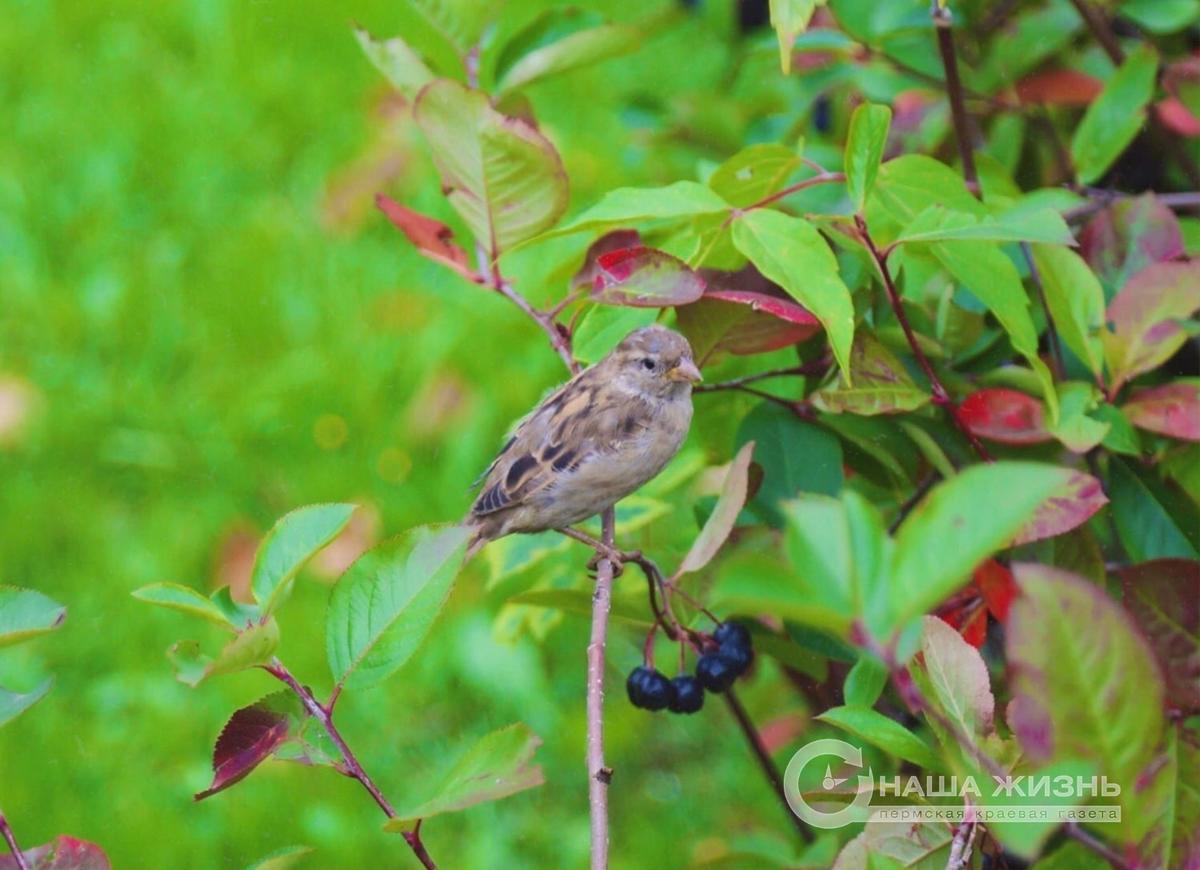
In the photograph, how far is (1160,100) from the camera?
2258mm

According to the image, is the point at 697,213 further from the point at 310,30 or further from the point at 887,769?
the point at 310,30

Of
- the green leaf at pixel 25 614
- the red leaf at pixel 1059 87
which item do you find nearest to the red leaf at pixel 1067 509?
the green leaf at pixel 25 614

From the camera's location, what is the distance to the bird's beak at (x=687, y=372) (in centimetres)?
188

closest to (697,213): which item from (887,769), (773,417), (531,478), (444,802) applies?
(773,417)

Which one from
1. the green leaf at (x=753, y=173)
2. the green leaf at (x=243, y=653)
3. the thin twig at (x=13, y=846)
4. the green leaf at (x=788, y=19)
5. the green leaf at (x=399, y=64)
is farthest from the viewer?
the green leaf at (x=399, y=64)

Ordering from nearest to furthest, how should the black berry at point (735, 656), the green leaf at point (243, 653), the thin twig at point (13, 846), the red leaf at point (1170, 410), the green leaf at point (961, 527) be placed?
the green leaf at point (961, 527)
the green leaf at point (243, 653)
the thin twig at point (13, 846)
the red leaf at point (1170, 410)
the black berry at point (735, 656)

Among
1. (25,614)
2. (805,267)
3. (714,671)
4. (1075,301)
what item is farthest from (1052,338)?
(25,614)

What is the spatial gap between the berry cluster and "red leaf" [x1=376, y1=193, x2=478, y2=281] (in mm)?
565

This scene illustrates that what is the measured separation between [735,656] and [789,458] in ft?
0.84

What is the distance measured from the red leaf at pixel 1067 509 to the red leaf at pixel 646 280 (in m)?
0.41

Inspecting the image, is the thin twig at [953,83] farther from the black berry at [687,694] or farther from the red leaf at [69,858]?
the red leaf at [69,858]

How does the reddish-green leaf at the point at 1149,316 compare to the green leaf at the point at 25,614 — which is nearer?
the green leaf at the point at 25,614

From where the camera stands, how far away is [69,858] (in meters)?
1.34

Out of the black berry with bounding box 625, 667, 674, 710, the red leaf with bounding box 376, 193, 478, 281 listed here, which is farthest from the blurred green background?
the black berry with bounding box 625, 667, 674, 710
